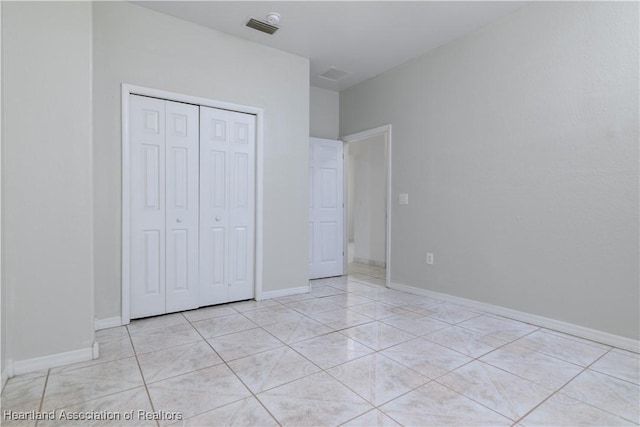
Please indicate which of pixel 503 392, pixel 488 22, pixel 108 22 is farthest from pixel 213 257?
pixel 488 22

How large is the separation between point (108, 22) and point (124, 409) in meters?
2.90

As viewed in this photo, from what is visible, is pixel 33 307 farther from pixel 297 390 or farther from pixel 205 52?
pixel 205 52

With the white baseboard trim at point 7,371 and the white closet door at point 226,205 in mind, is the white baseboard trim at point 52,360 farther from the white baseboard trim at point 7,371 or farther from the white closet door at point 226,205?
the white closet door at point 226,205

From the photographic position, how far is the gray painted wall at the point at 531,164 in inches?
96.1

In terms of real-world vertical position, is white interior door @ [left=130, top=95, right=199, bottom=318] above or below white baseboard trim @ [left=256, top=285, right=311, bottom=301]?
above

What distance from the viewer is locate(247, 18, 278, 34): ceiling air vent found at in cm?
313

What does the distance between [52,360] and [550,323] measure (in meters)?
3.63

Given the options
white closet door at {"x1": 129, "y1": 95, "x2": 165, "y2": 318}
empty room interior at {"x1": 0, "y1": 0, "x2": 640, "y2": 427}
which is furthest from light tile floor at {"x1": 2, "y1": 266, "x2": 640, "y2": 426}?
white closet door at {"x1": 129, "y1": 95, "x2": 165, "y2": 318}

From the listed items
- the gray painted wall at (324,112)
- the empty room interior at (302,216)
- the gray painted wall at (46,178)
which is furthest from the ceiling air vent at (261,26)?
the gray painted wall at (324,112)

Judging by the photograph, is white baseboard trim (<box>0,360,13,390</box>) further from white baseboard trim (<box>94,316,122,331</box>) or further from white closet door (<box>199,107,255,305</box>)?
white closet door (<box>199,107,255,305</box>)

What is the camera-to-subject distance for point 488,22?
3.16 m

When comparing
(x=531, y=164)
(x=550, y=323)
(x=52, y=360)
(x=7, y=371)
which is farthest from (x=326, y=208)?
(x=7, y=371)

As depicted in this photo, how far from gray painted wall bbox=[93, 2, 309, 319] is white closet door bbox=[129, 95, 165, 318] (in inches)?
5.0

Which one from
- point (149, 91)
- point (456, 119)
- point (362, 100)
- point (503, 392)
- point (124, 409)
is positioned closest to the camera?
point (124, 409)
